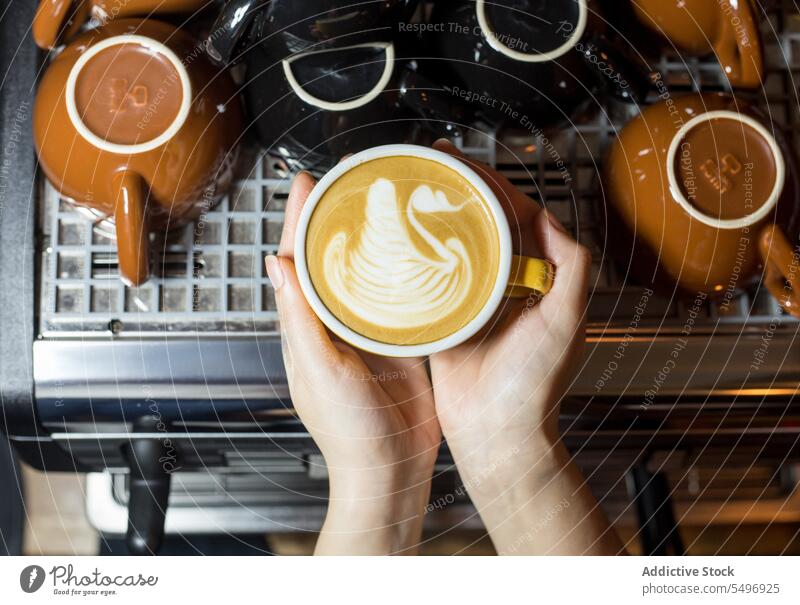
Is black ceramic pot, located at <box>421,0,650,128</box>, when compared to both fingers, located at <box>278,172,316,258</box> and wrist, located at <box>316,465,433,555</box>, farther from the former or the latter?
wrist, located at <box>316,465,433,555</box>

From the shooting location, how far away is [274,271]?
31 cm

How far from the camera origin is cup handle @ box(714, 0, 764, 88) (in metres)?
0.30

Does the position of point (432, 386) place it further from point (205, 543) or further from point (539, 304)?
point (205, 543)

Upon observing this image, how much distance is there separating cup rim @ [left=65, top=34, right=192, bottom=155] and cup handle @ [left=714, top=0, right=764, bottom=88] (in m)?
0.26

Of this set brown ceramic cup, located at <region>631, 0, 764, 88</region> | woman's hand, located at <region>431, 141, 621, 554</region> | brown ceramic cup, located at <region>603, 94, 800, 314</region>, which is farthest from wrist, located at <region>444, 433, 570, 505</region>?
brown ceramic cup, located at <region>631, 0, 764, 88</region>

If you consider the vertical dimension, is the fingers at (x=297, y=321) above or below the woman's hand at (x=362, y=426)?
above

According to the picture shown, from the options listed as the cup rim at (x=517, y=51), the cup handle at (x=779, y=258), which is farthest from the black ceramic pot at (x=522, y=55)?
the cup handle at (x=779, y=258)

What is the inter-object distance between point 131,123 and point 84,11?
0.08m

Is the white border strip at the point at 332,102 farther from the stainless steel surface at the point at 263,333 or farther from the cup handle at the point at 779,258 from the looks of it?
the cup handle at the point at 779,258

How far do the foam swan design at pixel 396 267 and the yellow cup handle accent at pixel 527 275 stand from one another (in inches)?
A: 0.8

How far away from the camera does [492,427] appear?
333 millimetres

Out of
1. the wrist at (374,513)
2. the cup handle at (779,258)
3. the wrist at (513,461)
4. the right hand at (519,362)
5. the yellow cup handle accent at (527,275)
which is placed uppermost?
the cup handle at (779,258)

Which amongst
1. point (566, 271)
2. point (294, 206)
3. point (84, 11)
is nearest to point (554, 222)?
point (566, 271)

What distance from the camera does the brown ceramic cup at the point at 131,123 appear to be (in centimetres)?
29
